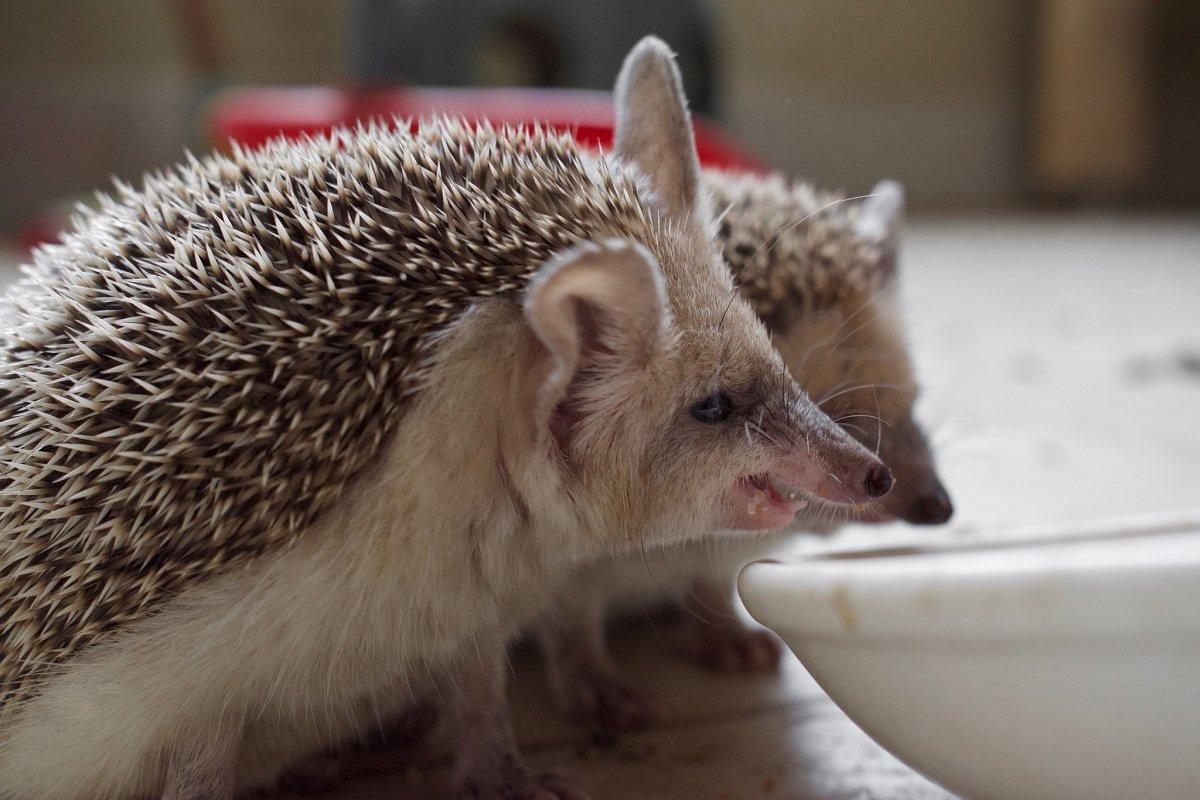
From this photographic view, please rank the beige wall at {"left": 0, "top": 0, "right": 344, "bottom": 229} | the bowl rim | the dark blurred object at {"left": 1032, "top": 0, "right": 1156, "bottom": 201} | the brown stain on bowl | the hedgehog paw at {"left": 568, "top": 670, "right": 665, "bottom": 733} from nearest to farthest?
the bowl rim, the brown stain on bowl, the hedgehog paw at {"left": 568, "top": 670, "right": 665, "bottom": 733}, the beige wall at {"left": 0, "top": 0, "right": 344, "bottom": 229}, the dark blurred object at {"left": 1032, "top": 0, "right": 1156, "bottom": 201}

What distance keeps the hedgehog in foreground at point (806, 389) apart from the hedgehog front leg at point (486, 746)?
195 millimetres

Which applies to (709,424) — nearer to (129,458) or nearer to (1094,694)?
(1094,694)

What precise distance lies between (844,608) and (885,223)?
1111mm

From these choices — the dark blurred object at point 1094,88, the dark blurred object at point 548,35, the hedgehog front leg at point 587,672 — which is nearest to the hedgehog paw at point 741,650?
the hedgehog front leg at point 587,672

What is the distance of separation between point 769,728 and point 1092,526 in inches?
22.3

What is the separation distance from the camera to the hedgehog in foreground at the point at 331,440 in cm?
121

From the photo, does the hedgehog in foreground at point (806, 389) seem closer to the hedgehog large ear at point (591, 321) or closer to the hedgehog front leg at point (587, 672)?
the hedgehog front leg at point (587, 672)

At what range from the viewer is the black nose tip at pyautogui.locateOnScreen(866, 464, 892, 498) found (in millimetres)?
1409

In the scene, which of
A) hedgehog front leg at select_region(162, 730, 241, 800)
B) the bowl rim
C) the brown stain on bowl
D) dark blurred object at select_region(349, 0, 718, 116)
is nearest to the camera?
the bowl rim

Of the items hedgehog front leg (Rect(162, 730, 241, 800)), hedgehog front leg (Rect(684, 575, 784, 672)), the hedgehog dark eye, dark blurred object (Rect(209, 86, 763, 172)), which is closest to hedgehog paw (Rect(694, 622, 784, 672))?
hedgehog front leg (Rect(684, 575, 784, 672))

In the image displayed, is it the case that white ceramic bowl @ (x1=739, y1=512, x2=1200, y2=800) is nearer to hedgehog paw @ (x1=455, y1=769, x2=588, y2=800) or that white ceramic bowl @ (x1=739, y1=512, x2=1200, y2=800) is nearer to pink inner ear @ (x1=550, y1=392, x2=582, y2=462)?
pink inner ear @ (x1=550, y1=392, x2=582, y2=462)

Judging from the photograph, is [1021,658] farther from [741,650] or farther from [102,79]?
[102,79]

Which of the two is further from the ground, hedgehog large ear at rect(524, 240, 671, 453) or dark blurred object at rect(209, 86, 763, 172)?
dark blurred object at rect(209, 86, 763, 172)

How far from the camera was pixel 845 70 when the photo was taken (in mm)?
8953
